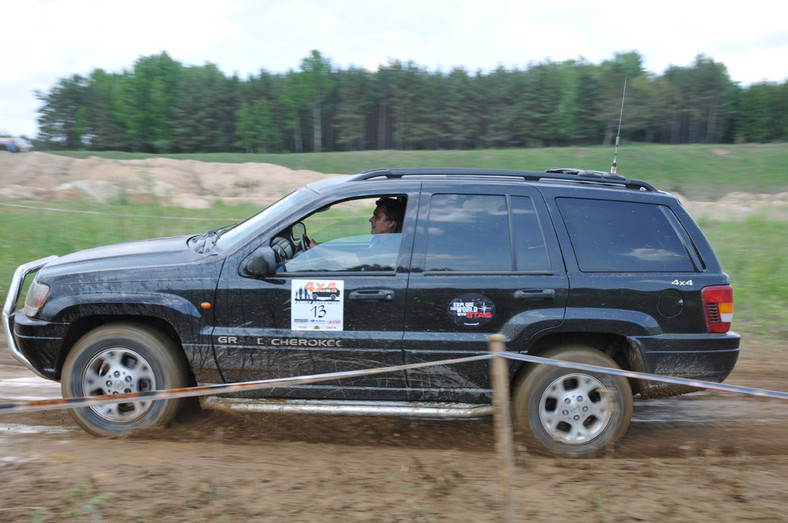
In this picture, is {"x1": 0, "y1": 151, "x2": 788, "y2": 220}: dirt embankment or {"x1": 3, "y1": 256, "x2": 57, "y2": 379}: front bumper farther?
{"x1": 0, "y1": 151, "x2": 788, "y2": 220}: dirt embankment

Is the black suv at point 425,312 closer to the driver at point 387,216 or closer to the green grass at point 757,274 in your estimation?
the driver at point 387,216

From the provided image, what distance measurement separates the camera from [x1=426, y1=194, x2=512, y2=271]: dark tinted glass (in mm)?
4445

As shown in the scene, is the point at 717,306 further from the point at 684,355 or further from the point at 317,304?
the point at 317,304

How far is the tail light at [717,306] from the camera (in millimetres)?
4457

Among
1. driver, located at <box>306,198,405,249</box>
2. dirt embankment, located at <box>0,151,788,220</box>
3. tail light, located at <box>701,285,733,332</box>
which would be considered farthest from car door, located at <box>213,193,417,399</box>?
dirt embankment, located at <box>0,151,788,220</box>

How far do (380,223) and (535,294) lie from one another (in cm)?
129

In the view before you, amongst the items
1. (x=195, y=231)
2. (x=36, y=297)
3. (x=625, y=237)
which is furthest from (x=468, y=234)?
(x=195, y=231)

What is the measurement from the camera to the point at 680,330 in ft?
14.6

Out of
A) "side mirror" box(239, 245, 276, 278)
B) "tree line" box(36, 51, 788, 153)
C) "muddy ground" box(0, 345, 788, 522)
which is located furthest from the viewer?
"tree line" box(36, 51, 788, 153)

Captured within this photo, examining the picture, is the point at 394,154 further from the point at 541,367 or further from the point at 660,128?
the point at 541,367

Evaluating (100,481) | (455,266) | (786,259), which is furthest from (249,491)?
(786,259)

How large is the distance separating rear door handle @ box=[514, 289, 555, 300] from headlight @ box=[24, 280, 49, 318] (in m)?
3.30

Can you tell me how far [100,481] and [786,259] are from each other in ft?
39.7

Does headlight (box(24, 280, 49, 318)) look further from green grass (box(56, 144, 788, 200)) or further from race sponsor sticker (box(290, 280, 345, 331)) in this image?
green grass (box(56, 144, 788, 200))
